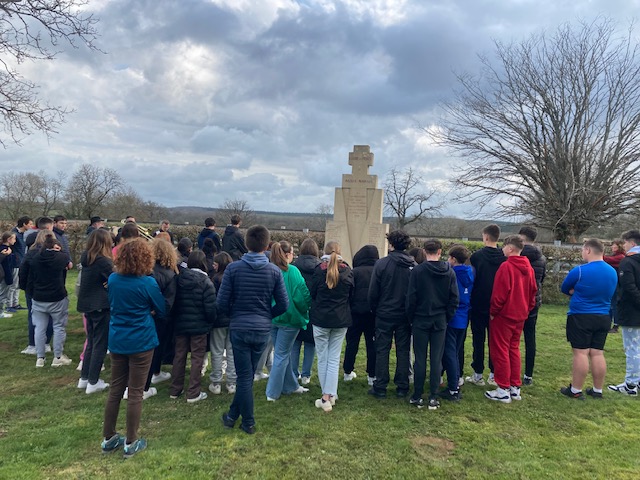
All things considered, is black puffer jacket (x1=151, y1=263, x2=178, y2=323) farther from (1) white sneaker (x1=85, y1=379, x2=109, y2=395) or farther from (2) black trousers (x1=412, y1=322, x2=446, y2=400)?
(2) black trousers (x1=412, y1=322, x2=446, y2=400)

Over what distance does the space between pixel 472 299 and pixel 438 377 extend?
1120 millimetres

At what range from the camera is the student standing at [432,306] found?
14.8 feet

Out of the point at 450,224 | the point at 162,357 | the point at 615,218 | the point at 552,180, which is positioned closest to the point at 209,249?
the point at 162,357

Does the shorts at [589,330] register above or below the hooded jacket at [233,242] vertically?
below

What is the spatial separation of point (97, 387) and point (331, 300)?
3.02 metres

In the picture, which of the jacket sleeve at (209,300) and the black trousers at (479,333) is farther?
the black trousers at (479,333)

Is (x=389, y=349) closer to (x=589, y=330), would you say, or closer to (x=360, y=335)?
(x=360, y=335)

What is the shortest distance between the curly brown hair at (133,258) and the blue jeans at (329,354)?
2078mm

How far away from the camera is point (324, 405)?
180 inches

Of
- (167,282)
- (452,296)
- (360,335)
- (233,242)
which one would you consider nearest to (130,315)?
(167,282)

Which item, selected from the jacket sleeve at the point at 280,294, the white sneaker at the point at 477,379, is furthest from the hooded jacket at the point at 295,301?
the white sneaker at the point at 477,379

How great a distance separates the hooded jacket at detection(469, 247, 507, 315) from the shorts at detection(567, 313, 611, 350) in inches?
40.4

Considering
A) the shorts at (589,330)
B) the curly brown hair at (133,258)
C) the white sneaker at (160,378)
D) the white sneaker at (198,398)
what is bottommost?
the white sneaker at (160,378)

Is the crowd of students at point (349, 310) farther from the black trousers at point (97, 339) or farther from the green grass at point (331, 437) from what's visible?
the green grass at point (331, 437)
